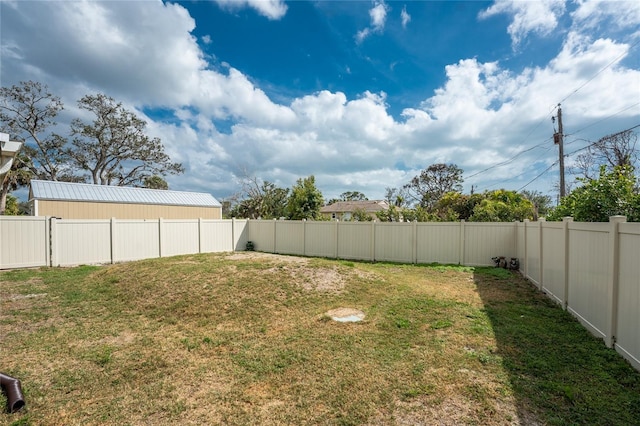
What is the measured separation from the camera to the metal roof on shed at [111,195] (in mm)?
13836

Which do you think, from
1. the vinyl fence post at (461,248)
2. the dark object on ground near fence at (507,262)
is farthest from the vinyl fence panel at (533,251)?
the vinyl fence post at (461,248)

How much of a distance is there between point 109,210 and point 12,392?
48.5ft

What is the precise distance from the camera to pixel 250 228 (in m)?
14.1

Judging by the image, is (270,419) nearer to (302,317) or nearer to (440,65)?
(302,317)

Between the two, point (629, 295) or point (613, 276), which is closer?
point (629, 295)

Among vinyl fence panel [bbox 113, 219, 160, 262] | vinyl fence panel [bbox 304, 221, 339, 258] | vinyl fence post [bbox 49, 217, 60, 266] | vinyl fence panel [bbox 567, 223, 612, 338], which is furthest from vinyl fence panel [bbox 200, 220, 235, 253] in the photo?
vinyl fence panel [bbox 567, 223, 612, 338]

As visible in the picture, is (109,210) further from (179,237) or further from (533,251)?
(533,251)

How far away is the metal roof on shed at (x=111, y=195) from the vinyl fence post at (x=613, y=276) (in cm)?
1826

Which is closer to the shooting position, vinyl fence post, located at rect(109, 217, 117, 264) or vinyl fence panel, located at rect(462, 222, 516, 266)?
vinyl fence panel, located at rect(462, 222, 516, 266)

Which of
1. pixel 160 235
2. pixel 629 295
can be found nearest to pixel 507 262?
pixel 629 295

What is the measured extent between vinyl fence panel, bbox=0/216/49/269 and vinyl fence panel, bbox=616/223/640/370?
13.0 meters

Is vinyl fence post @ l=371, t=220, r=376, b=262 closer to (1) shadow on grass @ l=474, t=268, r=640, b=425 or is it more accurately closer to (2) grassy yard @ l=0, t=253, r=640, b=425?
(2) grassy yard @ l=0, t=253, r=640, b=425

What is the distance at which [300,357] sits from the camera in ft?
11.2

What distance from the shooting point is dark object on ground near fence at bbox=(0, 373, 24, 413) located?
2496 millimetres
